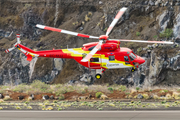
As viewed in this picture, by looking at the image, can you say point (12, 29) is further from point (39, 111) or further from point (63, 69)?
point (39, 111)

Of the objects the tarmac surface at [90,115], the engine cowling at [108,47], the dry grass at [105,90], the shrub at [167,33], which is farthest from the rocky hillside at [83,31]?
the tarmac surface at [90,115]

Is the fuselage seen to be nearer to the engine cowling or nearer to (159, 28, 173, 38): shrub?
the engine cowling

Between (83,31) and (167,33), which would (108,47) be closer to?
(167,33)

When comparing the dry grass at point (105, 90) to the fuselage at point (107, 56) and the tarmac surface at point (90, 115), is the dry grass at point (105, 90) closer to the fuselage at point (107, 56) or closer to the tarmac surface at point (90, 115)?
the fuselage at point (107, 56)

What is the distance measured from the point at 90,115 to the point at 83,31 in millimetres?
23622

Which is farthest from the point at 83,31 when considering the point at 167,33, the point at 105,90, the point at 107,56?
the point at 107,56

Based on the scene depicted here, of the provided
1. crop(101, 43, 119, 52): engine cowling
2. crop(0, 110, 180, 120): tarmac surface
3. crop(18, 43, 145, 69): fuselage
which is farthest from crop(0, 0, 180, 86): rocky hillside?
crop(0, 110, 180, 120): tarmac surface

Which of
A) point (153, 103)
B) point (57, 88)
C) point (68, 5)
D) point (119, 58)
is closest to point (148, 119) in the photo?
point (153, 103)

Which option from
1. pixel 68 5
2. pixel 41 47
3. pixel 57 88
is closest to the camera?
pixel 57 88

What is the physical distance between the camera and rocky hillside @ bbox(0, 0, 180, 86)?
34494 millimetres

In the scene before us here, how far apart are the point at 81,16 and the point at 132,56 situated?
21.7 m

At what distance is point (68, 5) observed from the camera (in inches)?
1845

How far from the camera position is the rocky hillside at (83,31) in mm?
34494

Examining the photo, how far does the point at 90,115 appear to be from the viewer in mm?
19453
